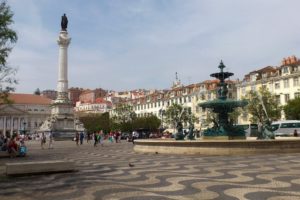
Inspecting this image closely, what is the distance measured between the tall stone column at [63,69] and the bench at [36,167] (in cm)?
5640

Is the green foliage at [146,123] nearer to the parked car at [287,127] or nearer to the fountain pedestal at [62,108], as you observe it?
the fountain pedestal at [62,108]

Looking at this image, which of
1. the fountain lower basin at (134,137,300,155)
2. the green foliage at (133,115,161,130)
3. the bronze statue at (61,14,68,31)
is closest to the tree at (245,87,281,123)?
the green foliage at (133,115,161,130)

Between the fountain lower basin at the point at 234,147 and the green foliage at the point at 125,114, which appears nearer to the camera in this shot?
the fountain lower basin at the point at 234,147

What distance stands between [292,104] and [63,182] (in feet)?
183

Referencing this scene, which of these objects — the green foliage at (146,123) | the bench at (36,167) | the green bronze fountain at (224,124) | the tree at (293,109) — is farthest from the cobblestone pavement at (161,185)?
the green foliage at (146,123)

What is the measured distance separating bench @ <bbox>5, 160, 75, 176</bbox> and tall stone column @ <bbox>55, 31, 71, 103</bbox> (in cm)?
5640

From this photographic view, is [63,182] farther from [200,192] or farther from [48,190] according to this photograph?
[200,192]

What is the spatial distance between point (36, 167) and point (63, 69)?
59.6m

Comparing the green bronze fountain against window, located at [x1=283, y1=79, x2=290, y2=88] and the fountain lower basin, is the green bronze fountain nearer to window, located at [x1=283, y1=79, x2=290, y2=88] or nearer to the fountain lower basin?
the fountain lower basin

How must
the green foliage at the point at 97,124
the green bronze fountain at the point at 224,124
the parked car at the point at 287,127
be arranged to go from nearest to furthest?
1. the green bronze fountain at the point at 224,124
2. the parked car at the point at 287,127
3. the green foliage at the point at 97,124

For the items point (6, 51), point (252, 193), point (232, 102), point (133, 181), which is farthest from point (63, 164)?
point (232, 102)

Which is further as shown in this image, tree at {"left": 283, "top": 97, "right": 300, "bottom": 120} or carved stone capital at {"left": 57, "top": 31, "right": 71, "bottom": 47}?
carved stone capital at {"left": 57, "top": 31, "right": 71, "bottom": 47}

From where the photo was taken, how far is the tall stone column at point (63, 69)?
227 ft

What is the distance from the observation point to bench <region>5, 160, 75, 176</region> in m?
12.4
